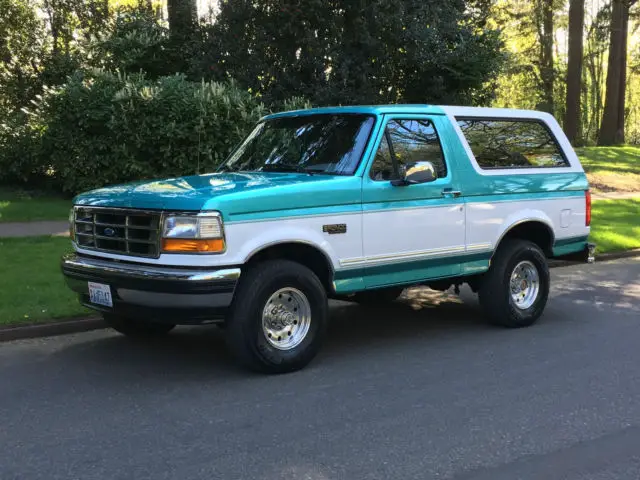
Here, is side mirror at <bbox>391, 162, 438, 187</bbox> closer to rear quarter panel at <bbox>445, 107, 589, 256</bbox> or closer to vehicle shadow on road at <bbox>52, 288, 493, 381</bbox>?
rear quarter panel at <bbox>445, 107, 589, 256</bbox>

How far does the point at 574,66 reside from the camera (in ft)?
98.7

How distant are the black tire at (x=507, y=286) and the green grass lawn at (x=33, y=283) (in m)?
4.07

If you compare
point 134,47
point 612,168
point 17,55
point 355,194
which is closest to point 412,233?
point 355,194

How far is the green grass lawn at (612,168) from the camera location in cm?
2278

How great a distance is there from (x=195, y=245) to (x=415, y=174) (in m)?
1.97

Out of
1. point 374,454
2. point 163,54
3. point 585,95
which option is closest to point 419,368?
point 374,454

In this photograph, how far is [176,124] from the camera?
14445mm

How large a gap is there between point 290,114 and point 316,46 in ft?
31.4

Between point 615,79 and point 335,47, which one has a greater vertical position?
point 615,79

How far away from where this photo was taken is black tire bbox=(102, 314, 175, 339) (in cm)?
641

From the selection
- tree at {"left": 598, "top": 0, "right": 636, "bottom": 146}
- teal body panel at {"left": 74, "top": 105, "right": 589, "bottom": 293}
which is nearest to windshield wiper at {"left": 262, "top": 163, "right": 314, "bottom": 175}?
teal body panel at {"left": 74, "top": 105, "right": 589, "bottom": 293}

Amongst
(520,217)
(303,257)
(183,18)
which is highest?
(183,18)

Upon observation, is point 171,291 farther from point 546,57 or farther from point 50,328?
point 546,57

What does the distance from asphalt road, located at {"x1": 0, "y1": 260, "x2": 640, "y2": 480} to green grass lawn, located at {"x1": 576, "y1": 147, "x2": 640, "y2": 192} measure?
17.1 metres
